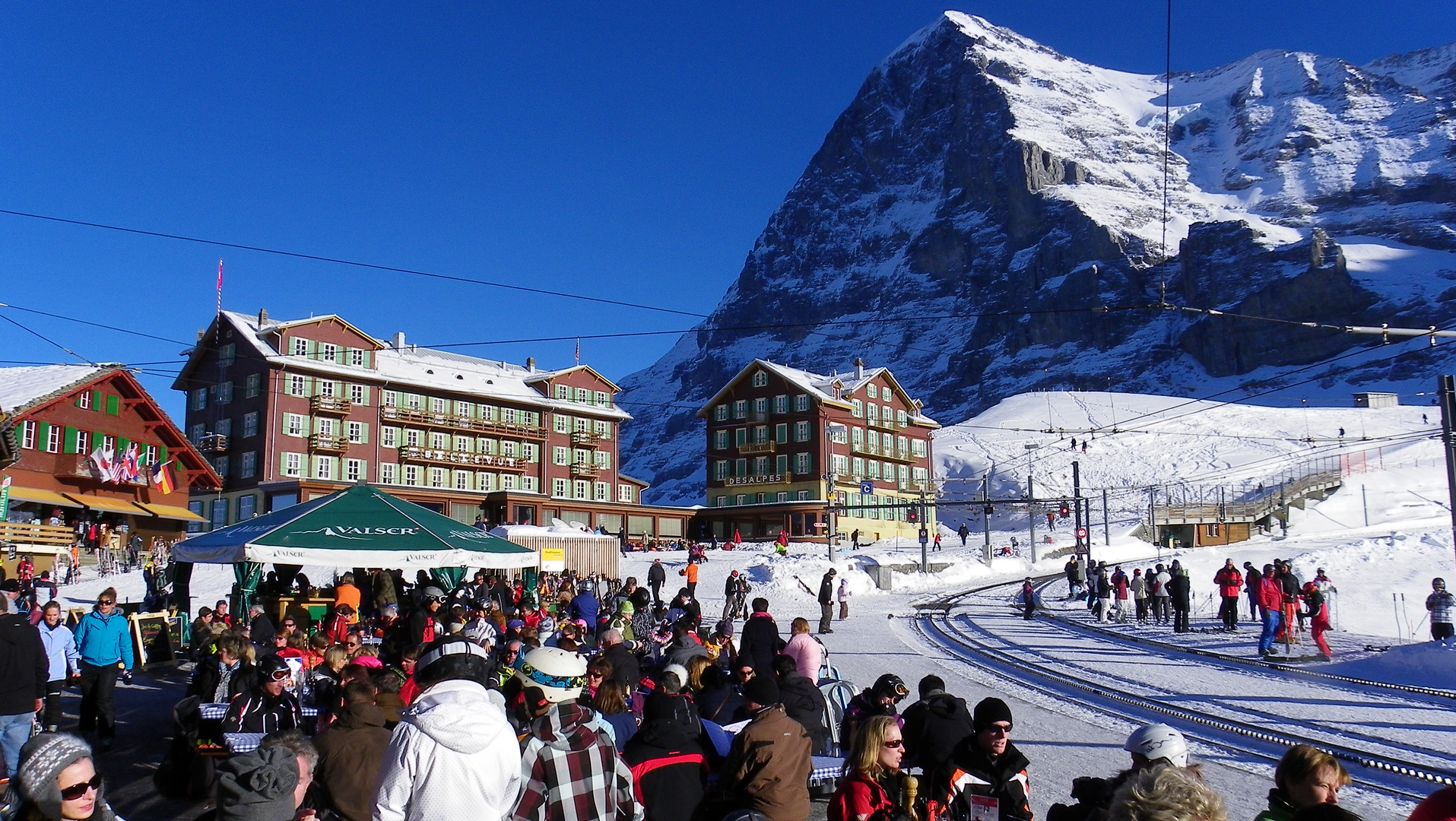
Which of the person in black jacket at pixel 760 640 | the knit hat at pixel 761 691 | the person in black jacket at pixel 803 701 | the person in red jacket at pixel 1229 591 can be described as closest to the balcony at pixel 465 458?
the person in red jacket at pixel 1229 591

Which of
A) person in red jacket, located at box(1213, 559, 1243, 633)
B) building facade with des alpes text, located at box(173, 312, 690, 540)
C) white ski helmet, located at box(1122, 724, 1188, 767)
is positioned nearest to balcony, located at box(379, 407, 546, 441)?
building facade with des alpes text, located at box(173, 312, 690, 540)

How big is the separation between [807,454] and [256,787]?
69512 mm

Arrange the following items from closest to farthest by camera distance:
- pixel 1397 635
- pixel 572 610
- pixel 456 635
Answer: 1. pixel 456 635
2. pixel 572 610
3. pixel 1397 635

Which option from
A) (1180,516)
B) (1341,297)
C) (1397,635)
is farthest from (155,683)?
Answer: (1341,297)

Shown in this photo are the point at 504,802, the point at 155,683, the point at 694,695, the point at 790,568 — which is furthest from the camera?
the point at 790,568

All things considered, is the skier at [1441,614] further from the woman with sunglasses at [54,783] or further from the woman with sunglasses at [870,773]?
the woman with sunglasses at [54,783]

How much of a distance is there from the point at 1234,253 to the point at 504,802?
600ft

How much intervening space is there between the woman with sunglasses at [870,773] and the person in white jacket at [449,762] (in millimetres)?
1669

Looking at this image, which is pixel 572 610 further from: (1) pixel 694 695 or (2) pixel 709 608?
(2) pixel 709 608

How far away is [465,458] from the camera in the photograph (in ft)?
201

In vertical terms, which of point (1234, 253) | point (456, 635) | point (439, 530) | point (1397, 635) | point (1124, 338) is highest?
point (1234, 253)

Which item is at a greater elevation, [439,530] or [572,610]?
[439,530]

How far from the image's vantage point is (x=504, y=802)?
4.90m

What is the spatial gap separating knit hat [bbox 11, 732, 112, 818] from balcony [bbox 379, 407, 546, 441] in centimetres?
5701
